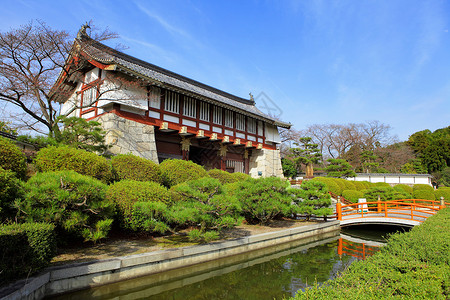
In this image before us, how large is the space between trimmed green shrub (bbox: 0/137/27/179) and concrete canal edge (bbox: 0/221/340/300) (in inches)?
101

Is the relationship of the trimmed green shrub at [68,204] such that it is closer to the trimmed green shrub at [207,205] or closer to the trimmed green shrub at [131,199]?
the trimmed green shrub at [131,199]

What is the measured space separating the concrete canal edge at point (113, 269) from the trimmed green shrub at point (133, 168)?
3.17 meters

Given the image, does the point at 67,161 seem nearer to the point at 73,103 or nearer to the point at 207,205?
the point at 207,205

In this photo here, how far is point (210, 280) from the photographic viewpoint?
565 centimetres

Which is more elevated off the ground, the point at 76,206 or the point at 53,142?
the point at 53,142

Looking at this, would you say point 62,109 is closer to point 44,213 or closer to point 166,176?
point 166,176

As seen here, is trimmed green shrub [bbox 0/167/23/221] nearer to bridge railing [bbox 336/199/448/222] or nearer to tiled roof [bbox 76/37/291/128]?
tiled roof [bbox 76/37/291/128]

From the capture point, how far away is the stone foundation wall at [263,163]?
64.5ft

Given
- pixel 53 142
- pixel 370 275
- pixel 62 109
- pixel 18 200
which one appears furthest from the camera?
pixel 62 109

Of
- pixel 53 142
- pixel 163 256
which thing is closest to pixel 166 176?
pixel 53 142

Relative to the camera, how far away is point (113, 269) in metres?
4.91

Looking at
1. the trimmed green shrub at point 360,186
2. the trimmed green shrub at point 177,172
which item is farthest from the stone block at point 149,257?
the trimmed green shrub at point 360,186

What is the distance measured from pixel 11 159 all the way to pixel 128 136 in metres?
6.24

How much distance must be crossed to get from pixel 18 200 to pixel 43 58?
6.39 meters
